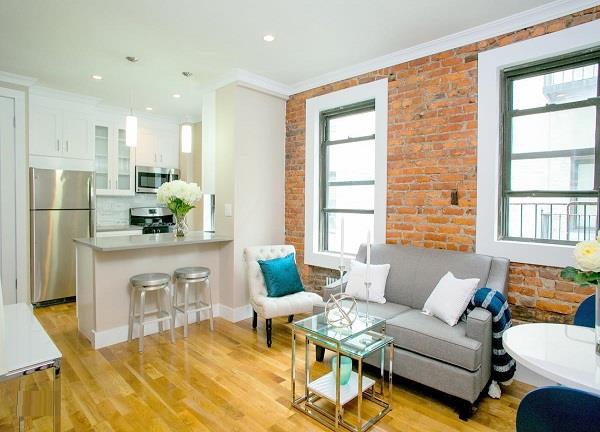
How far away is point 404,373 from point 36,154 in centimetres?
496

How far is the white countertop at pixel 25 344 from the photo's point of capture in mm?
1297

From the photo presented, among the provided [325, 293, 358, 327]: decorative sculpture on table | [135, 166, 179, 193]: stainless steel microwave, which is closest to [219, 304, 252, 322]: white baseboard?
[325, 293, 358, 327]: decorative sculpture on table

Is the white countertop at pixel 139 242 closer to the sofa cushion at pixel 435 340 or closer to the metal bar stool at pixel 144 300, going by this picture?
the metal bar stool at pixel 144 300

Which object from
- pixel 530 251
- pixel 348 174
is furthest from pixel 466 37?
pixel 530 251

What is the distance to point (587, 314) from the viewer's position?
6.54 feet

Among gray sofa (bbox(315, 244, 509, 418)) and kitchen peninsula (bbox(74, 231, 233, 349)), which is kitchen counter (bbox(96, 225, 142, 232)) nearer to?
kitchen peninsula (bbox(74, 231, 233, 349))

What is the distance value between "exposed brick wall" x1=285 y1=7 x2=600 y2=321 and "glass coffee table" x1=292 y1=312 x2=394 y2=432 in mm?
1218

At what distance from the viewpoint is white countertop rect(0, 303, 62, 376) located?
1297mm

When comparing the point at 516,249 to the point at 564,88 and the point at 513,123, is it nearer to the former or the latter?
the point at 513,123

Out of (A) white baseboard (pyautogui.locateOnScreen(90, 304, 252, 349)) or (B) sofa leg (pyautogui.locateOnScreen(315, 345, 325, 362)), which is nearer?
(B) sofa leg (pyautogui.locateOnScreen(315, 345, 325, 362))

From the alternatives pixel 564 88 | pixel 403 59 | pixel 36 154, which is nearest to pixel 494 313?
pixel 564 88

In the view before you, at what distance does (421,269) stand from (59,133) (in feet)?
16.0

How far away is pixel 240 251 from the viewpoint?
4.07 m

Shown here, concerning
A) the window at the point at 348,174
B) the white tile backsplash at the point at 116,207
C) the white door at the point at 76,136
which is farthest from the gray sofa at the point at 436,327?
the white tile backsplash at the point at 116,207
